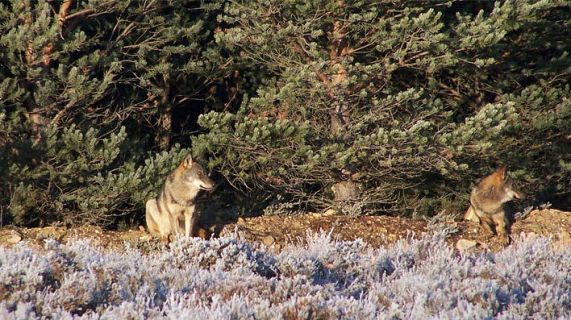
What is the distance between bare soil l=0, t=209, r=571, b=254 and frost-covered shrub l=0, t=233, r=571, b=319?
3321 millimetres

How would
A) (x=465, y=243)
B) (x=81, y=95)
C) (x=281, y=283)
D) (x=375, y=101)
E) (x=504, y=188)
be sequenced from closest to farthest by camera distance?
(x=281, y=283), (x=81, y=95), (x=465, y=243), (x=375, y=101), (x=504, y=188)

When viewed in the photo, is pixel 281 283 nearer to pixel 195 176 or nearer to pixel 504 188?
pixel 195 176

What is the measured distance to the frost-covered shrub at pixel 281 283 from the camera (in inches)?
220

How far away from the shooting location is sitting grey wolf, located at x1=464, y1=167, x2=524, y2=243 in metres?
11.8

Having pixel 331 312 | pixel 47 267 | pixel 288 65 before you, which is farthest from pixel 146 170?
pixel 331 312

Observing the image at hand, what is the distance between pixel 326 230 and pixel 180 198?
2154 mm

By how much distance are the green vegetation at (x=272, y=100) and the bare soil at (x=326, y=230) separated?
0.40 meters

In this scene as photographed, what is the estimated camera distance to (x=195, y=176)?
10.7 meters

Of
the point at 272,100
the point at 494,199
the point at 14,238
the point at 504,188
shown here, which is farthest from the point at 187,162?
the point at 504,188

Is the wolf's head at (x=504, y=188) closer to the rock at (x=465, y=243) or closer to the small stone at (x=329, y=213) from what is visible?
the rock at (x=465, y=243)

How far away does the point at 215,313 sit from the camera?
524 centimetres

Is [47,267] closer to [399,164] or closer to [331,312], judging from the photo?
[331,312]

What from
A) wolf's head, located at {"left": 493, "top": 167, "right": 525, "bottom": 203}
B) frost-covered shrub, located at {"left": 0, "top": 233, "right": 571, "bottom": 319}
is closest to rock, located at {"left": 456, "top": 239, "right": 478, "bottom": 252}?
wolf's head, located at {"left": 493, "top": 167, "right": 525, "bottom": 203}

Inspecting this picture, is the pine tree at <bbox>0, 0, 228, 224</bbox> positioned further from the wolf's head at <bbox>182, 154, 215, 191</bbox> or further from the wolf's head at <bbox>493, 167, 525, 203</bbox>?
the wolf's head at <bbox>493, 167, 525, 203</bbox>
